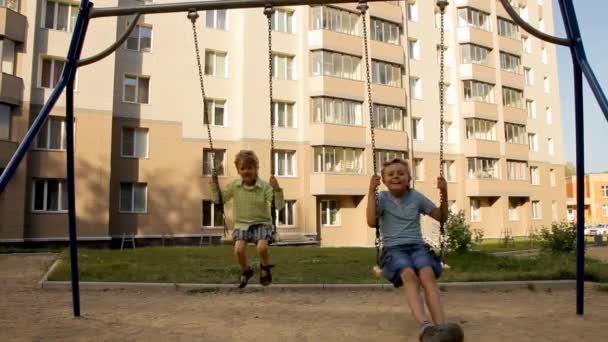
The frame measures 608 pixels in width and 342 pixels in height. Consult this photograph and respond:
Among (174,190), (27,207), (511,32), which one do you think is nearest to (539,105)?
(511,32)

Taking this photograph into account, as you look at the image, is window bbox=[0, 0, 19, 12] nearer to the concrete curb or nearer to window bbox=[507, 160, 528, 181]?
the concrete curb

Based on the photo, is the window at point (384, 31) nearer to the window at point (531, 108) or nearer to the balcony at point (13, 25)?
the window at point (531, 108)

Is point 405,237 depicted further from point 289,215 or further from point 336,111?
point 336,111

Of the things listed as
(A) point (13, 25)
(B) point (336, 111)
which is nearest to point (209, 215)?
(B) point (336, 111)

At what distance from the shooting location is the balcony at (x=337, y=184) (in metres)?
26.8

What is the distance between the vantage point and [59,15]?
886 inches

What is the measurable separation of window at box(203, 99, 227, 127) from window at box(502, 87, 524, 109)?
66.8 feet

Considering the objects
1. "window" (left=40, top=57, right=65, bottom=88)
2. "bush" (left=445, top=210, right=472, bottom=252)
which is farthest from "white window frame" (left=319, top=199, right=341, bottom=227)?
"window" (left=40, top=57, right=65, bottom=88)

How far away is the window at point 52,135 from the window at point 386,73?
53.8 ft

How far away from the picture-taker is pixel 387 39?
100 ft

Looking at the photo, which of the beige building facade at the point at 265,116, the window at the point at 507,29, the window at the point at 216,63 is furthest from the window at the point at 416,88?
the window at the point at 216,63

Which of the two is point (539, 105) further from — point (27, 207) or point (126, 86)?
point (27, 207)

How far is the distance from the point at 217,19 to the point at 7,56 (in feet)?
32.7

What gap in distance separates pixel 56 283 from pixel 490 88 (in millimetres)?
32073
